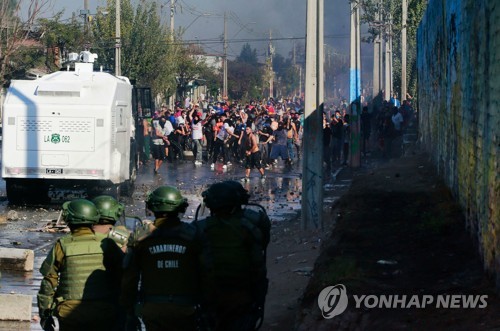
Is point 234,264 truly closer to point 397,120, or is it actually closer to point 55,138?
point 55,138

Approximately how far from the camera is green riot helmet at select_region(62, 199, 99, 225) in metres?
7.21

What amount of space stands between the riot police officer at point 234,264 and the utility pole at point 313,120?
9.53 metres

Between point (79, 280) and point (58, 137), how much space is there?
14.7 m

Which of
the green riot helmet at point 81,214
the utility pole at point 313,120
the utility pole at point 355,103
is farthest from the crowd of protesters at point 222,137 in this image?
the green riot helmet at point 81,214

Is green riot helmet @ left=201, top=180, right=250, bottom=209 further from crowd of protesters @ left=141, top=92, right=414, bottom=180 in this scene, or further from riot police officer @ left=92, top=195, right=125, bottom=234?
crowd of protesters @ left=141, top=92, right=414, bottom=180

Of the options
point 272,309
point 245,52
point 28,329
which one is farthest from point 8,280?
point 245,52

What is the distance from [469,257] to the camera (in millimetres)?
10000

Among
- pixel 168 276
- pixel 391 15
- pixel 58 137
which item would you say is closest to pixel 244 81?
pixel 391 15

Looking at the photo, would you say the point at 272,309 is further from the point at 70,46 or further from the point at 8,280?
the point at 70,46

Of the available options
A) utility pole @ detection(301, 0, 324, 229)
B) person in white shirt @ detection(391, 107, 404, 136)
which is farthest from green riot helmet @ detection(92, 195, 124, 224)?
person in white shirt @ detection(391, 107, 404, 136)

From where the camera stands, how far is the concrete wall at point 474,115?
28.5 ft

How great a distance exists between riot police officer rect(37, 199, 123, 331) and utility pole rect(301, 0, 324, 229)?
9942 millimetres

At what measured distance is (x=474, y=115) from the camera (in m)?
10.6

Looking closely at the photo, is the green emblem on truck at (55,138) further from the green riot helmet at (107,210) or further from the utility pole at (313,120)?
the green riot helmet at (107,210)
